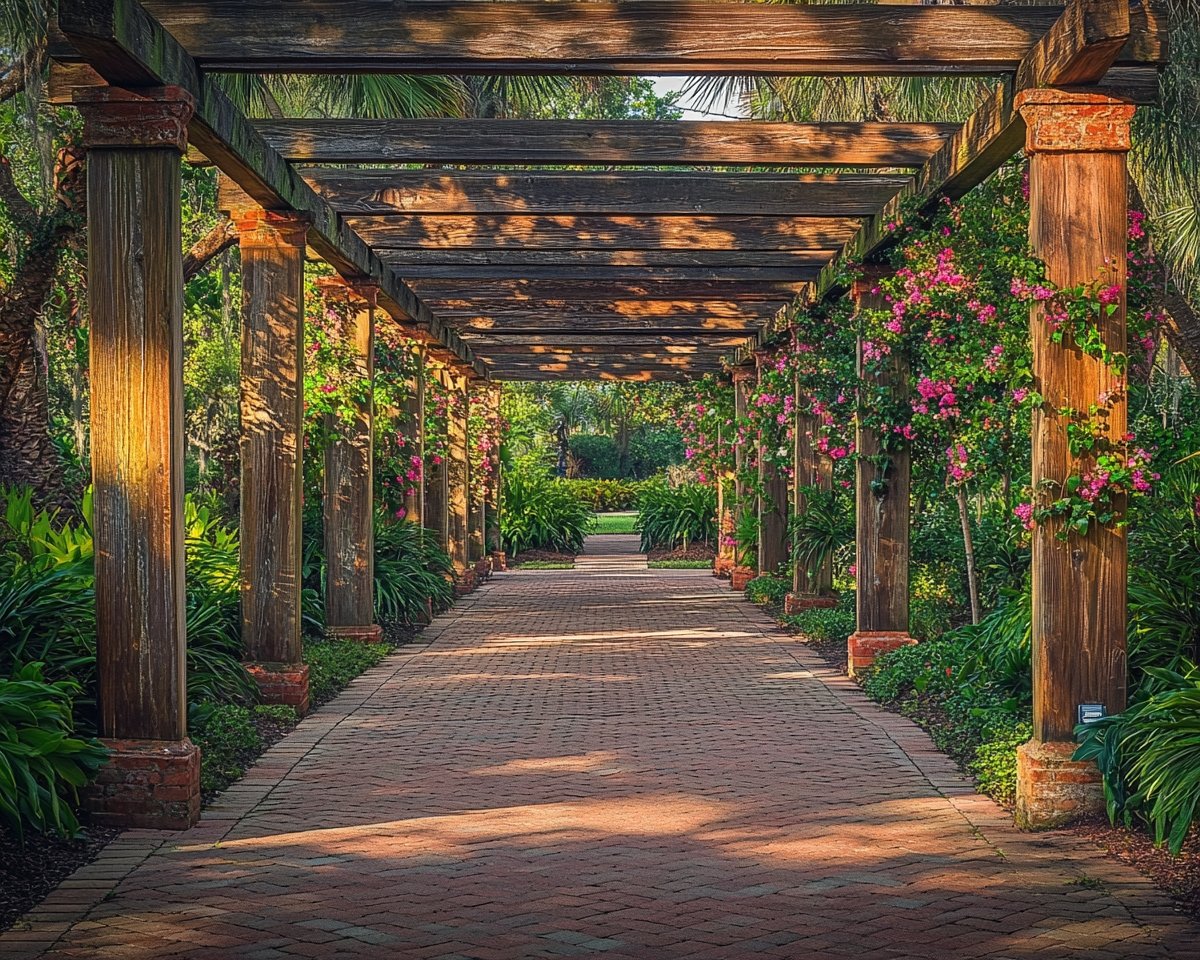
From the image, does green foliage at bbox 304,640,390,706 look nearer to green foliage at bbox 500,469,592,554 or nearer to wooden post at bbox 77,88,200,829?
wooden post at bbox 77,88,200,829

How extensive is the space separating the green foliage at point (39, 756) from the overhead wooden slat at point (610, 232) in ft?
18.3

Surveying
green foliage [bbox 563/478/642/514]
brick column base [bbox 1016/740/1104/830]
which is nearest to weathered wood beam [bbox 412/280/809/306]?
brick column base [bbox 1016/740/1104/830]

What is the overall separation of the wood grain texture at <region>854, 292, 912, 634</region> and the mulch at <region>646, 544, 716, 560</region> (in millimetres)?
15144

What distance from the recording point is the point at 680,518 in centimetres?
2705

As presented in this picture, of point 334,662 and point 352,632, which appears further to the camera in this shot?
point 352,632

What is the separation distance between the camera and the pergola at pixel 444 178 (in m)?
6.04

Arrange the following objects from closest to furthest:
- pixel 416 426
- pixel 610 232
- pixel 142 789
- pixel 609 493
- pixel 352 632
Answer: pixel 142 789, pixel 610 232, pixel 352 632, pixel 416 426, pixel 609 493

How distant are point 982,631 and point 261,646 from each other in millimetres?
4489

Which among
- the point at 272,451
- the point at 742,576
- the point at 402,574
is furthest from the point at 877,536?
the point at 742,576

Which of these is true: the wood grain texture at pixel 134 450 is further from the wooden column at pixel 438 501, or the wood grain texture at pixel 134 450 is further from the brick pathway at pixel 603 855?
the wooden column at pixel 438 501

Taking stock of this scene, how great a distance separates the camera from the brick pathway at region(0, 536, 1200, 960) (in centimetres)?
447

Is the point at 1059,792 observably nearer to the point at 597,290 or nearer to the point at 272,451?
the point at 272,451

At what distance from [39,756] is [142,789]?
0.52 m

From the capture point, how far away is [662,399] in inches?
1055
